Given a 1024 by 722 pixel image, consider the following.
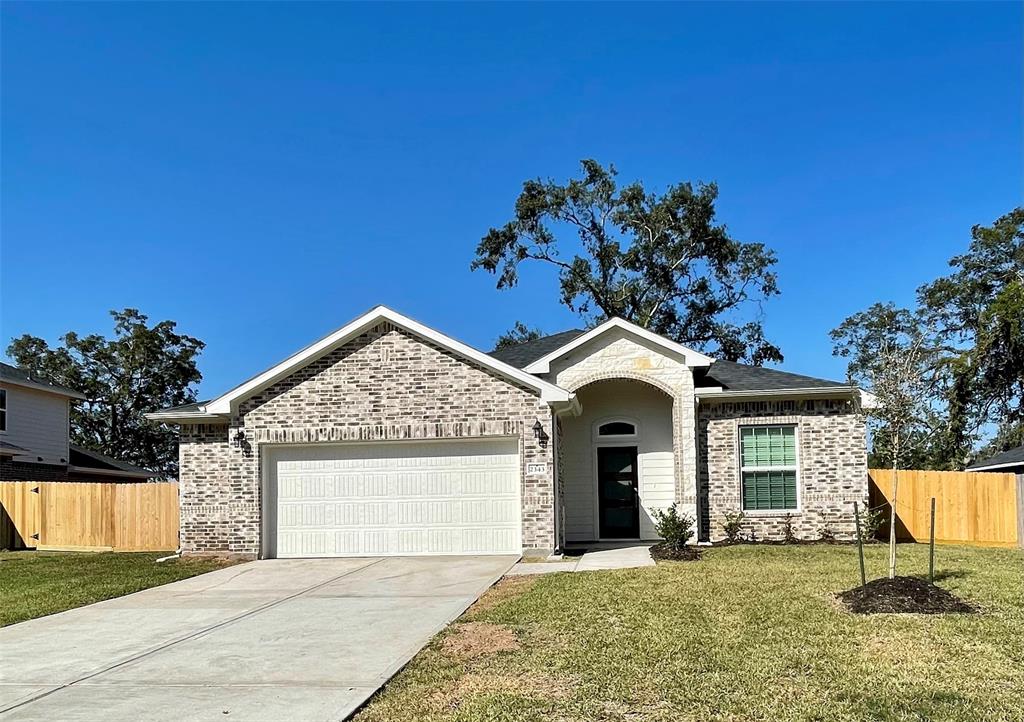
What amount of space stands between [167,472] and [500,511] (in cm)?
3786

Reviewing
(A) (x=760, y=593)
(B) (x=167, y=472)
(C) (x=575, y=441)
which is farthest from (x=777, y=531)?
(B) (x=167, y=472)

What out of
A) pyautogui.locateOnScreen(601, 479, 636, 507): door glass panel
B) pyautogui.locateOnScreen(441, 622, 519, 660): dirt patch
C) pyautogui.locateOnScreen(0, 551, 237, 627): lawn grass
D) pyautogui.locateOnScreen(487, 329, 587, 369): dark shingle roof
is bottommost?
pyautogui.locateOnScreen(0, 551, 237, 627): lawn grass

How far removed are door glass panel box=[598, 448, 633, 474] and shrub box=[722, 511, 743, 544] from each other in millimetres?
2367

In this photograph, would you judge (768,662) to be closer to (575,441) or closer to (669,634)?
(669,634)

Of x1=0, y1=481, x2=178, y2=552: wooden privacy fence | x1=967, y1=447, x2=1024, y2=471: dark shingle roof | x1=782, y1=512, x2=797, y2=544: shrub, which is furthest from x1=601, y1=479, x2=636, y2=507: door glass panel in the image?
x1=967, y1=447, x2=1024, y2=471: dark shingle roof

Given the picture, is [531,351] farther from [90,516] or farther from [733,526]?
[90,516]

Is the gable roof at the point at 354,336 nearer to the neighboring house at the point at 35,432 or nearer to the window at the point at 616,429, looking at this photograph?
the window at the point at 616,429

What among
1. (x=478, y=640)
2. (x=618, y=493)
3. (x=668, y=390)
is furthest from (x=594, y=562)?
(x=478, y=640)

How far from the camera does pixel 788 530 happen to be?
17406 millimetres

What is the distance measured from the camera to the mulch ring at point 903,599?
29.7 ft

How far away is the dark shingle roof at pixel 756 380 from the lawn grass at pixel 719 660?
265 inches

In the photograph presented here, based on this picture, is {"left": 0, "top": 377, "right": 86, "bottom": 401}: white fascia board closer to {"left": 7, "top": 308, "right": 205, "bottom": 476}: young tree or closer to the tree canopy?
{"left": 7, "top": 308, "right": 205, "bottom": 476}: young tree

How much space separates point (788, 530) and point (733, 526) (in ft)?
3.62

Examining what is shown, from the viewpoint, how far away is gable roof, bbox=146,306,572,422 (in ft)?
50.6
